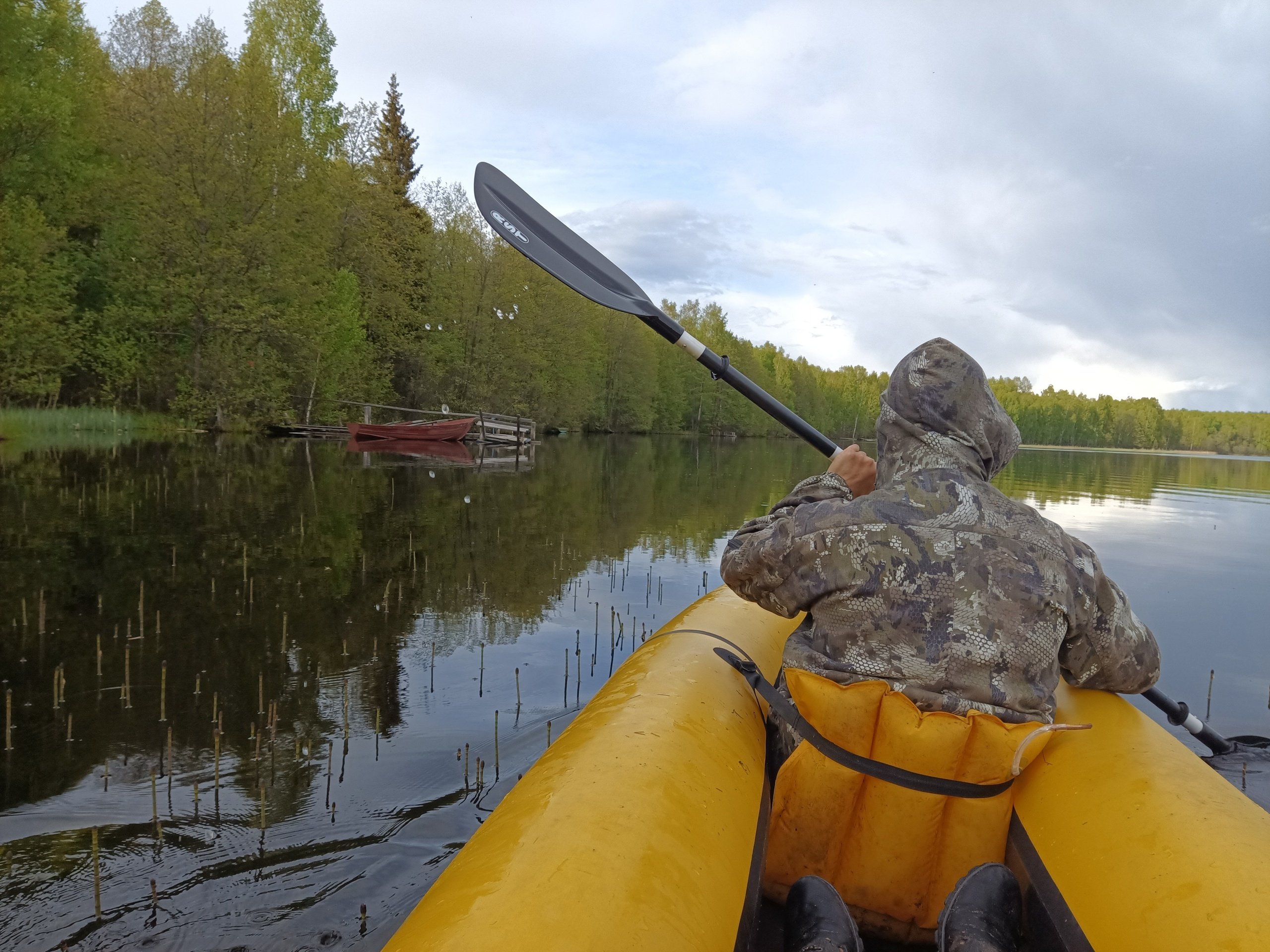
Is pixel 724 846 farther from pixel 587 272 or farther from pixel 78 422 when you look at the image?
pixel 78 422

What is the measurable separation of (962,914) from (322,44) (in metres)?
36.0

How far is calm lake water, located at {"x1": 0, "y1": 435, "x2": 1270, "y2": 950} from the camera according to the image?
2980 millimetres

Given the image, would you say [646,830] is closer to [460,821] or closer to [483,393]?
[460,821]

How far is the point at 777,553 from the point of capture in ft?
7.55

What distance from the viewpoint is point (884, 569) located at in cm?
211

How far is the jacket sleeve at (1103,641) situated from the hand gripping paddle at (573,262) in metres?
1.90

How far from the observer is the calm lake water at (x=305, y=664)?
2.98m

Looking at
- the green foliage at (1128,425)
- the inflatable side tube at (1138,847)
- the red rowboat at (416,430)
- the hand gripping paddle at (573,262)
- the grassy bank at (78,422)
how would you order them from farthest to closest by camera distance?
the green foliage at (1128,425)
the red rowboat at (416,430)
the grassy bank at (78,422)
the hand gripping paddle at (573,262)
the inflatable side tube at (1138,847)

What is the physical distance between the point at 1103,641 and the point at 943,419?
2.57 ft

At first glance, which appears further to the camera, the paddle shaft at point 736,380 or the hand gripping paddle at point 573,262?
the hand gripping paddle at point 573,262

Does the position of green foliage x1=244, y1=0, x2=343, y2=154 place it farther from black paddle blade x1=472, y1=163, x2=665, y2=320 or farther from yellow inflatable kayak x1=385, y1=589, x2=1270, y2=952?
yellow inflatable kayak x1=385, y1=589, x2=1270, y2=952

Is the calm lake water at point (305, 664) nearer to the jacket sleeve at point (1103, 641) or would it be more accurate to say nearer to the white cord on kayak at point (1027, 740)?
the white cord on kayak at point (1027, 740)

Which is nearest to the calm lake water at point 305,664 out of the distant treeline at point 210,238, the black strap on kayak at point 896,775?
the black strap on kayak at point 896,775

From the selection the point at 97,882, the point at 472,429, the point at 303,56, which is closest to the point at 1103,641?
the point at 97,882
